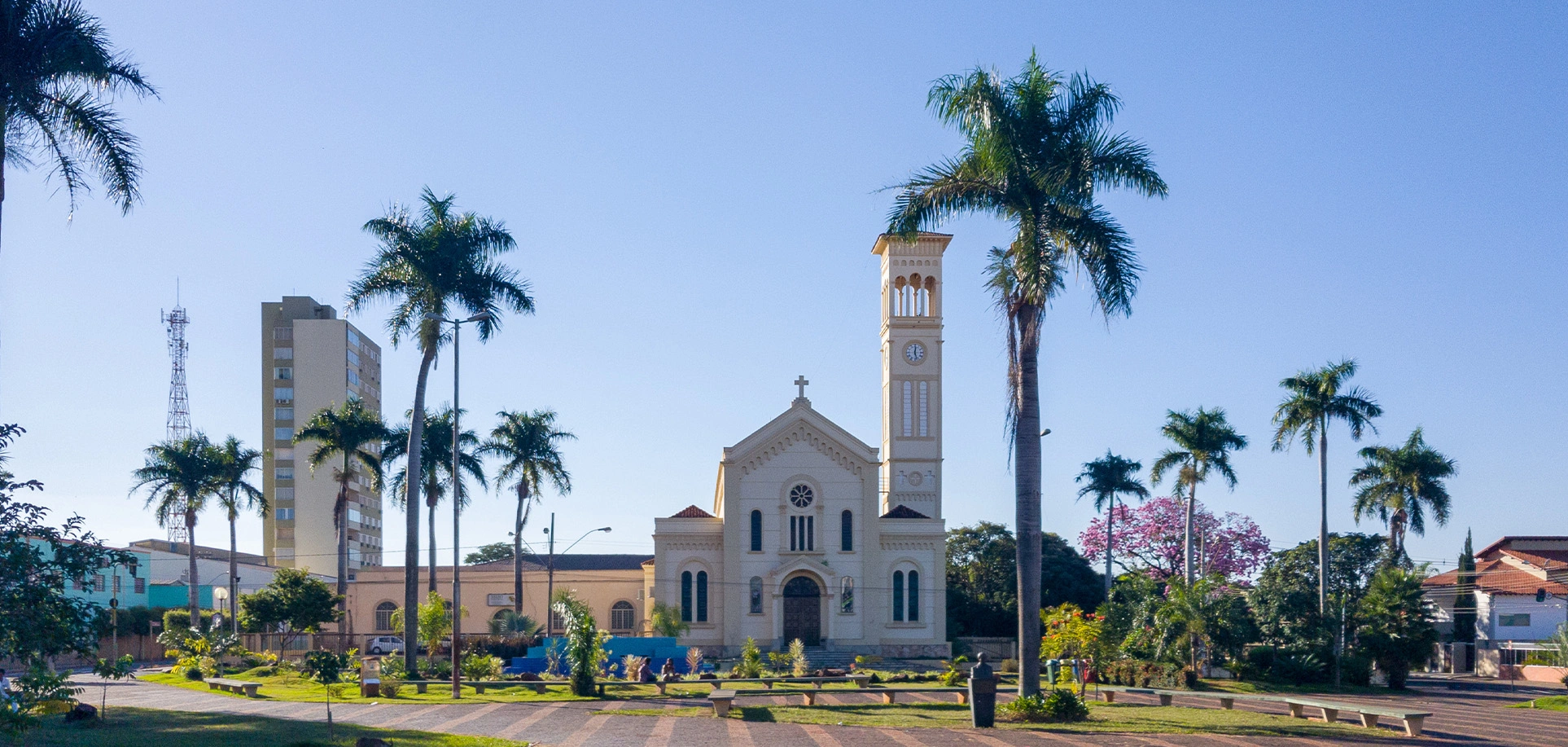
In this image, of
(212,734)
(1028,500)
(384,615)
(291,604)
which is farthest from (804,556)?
(212,734)

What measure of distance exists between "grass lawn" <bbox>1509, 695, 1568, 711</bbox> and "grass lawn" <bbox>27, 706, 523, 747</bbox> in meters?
26.1

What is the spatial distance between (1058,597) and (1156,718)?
45939mm

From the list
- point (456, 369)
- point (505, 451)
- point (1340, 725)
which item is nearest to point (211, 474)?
point (505, 451)

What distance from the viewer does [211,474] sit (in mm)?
55719

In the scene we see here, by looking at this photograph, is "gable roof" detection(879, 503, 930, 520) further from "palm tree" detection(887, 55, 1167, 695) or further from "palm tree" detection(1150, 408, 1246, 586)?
"palm tree" detection(887, 55, 1167, 695)

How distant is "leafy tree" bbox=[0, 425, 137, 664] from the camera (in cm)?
1424

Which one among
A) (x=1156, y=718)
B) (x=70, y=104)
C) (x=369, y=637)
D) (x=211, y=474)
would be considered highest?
(x=70, y=104)

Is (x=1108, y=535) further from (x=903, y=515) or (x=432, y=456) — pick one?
(x=432, y=456)

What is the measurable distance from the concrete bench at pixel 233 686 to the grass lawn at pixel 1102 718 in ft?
37.1

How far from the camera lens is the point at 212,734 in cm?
2033

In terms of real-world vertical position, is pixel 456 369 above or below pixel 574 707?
above

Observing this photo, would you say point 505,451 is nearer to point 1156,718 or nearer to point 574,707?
point 574,707

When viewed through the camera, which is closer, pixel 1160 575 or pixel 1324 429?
pixel 1324 429

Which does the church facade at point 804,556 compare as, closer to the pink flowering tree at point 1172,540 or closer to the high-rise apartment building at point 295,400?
the pink flowering tree at point 1172,540
